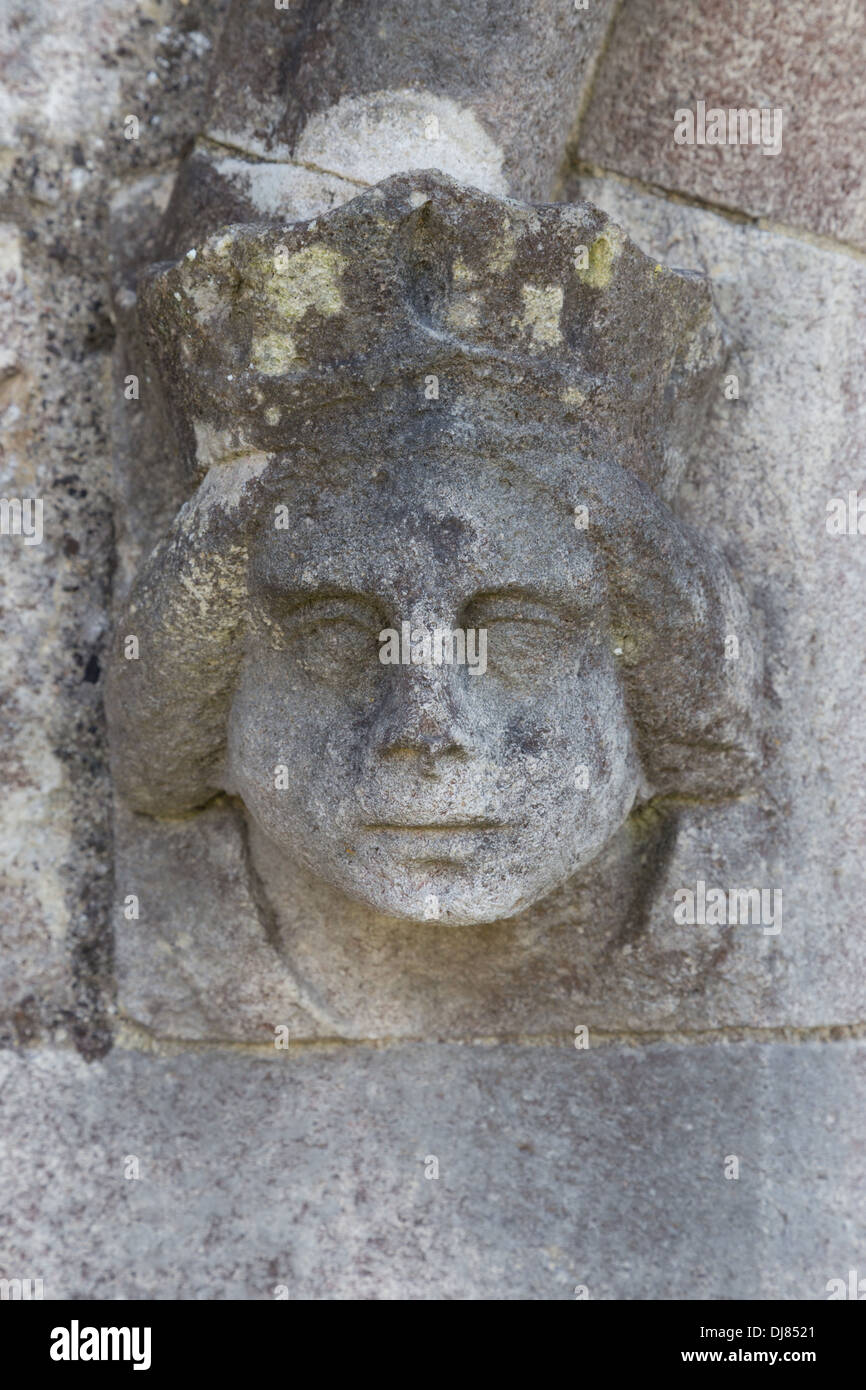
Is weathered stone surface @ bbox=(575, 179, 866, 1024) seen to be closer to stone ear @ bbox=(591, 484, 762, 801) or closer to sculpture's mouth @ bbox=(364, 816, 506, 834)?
stone ear @ bbox=(591, 484, 762, 801)

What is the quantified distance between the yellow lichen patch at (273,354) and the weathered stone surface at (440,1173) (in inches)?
33.4

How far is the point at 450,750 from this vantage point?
4.04 ft

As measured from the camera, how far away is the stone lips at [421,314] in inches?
47.8

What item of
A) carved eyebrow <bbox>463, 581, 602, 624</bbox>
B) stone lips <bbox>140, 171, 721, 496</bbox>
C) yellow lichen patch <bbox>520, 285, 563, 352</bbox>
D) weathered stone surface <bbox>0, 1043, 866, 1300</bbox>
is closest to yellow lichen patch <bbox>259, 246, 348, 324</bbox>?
stone lips <bbox>140, 171, 721, 496</bbox>

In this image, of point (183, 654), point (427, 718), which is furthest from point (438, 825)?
point (183, 654)

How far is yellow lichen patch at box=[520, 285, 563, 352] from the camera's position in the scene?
1234 millimetres

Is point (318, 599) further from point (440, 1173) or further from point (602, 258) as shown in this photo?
point (440, 1173)

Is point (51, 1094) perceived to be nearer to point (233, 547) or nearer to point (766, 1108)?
point (233, 547)

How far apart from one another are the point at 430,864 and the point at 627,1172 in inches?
22.8

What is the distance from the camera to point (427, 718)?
3.99 feet

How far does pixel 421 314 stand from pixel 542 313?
0.11 meters

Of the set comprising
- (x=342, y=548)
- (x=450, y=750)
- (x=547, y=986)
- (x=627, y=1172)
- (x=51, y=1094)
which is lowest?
(x=627, y=1172)

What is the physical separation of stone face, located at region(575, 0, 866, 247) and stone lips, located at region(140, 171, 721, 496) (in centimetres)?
30

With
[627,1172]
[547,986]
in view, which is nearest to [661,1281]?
[627,1172]
